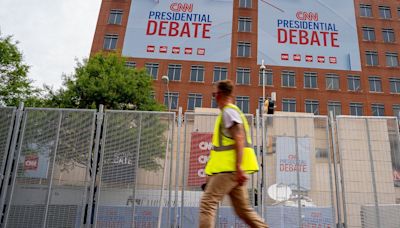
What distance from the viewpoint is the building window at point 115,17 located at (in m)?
43.9

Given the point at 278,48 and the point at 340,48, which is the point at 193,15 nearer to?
the point at 278,48

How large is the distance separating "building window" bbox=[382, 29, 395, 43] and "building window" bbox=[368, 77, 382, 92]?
5.76m

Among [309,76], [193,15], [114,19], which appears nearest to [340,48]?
[309,76]

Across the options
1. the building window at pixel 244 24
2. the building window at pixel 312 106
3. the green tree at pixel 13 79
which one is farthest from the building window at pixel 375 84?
the green tree at pixel 13 79

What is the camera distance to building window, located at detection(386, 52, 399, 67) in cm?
4590

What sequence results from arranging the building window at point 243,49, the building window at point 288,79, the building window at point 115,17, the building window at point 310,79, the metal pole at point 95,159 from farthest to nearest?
the building window at point 115,17
the building window at point 243,49
the building window at point 310,79
the building window at point 288,79
the metal pole at point 95,159

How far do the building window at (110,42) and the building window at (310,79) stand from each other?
22445 millimetres

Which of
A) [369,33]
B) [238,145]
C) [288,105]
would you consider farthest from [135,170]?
[369,33]

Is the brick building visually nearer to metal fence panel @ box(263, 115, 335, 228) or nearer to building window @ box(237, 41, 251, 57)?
building window @ box(237, 41, 251, 57)

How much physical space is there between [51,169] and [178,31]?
3087 cm

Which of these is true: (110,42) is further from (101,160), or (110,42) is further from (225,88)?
(225,88)

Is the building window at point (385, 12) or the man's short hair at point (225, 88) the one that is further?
the building window at point (385, 12)

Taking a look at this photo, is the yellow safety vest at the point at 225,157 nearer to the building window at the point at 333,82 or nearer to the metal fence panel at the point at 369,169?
the metal fence panel at the point at 369,169

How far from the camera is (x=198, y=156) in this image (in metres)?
8.99
